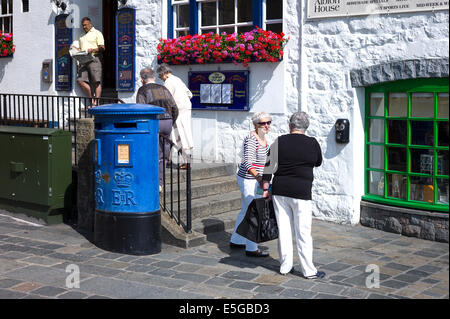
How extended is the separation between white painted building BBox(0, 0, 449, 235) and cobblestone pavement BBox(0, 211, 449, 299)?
84cm

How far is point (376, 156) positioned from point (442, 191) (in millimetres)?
1112

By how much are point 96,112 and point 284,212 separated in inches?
101

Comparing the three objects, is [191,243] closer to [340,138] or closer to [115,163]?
[115,163]

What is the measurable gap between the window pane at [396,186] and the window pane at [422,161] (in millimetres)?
241

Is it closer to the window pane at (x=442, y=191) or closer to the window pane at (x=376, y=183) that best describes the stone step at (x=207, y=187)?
the window pane at (x=376, y=183)

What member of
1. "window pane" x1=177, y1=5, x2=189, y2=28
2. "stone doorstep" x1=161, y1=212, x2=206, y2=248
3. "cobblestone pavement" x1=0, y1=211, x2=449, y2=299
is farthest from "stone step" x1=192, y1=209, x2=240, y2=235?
"window pane" x1=177, y1=5, x2=189, y2=28

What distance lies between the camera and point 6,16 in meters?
14.3

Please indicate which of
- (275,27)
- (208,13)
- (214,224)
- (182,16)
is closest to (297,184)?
(214,224)

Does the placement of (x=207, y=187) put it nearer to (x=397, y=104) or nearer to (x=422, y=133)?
(x=397, y=104)

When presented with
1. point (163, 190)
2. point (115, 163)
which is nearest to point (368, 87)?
point (163, 190)

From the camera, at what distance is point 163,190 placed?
27.3 feet

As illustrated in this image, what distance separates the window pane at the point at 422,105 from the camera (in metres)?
8.44

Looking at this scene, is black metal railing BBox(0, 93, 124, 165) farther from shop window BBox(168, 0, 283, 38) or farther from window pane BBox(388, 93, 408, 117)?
window pane BBox(388, 93, 408, 117)

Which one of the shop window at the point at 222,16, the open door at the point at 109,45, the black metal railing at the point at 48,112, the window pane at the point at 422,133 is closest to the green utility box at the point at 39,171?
the black metal railing at the point at 48,112
